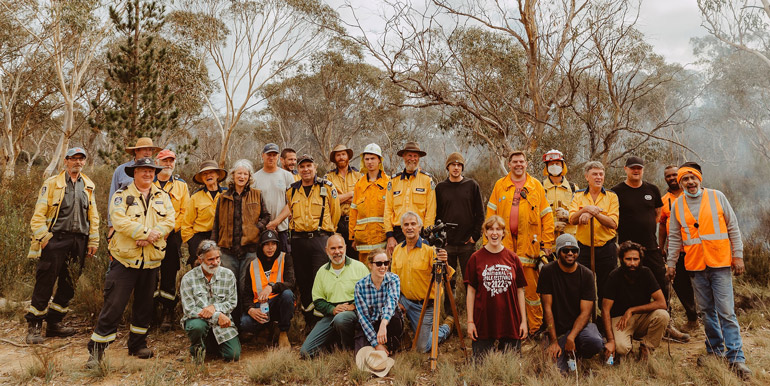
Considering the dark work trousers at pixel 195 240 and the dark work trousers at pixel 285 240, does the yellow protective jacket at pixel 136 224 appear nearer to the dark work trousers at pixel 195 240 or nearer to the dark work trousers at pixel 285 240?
the dark work trousers at pixel 195 240

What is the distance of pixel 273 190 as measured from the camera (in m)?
5.47

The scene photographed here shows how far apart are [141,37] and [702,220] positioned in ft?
45.4

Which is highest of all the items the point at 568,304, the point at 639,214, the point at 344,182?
the point at 344,182

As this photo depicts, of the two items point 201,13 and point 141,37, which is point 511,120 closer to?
point 141,37

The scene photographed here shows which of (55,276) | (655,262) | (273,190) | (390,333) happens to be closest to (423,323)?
(390,333)

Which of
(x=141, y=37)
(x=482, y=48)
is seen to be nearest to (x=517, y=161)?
(x=482, y=48)

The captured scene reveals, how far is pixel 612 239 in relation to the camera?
15.6ft

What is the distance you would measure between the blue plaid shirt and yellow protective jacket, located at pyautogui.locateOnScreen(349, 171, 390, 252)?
970 mm

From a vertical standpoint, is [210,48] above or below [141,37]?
above

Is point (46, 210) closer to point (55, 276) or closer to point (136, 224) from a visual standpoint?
point (55, 276)

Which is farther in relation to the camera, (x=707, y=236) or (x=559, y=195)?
(x=559, y=195)

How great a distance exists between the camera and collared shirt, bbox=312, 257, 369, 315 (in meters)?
4.49

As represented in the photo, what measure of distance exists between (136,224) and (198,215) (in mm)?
992

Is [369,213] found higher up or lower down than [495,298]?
higher up
